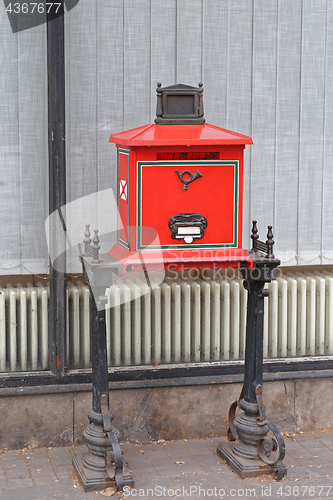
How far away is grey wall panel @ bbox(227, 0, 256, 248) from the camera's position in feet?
16.6

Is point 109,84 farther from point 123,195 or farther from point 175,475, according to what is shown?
point 175,475

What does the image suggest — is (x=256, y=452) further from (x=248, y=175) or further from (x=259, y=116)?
(x=259, y=116)

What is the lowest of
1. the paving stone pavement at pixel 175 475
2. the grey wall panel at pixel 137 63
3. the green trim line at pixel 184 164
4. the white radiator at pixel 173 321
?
the paving stone pavement at pixel 175 475

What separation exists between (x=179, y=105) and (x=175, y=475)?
240cm

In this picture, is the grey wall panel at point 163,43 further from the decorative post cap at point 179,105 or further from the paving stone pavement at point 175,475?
the paving stone pavement at point 175,475

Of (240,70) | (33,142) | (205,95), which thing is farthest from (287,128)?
(33,142)

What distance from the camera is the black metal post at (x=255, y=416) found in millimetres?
4539

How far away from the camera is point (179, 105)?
4215mm

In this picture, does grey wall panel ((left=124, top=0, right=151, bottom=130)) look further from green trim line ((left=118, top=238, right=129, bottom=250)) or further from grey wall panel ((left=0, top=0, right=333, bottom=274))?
green trim line ((left=118, top=238, right=129, bottom=250))

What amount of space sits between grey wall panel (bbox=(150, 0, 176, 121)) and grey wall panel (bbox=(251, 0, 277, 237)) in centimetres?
61

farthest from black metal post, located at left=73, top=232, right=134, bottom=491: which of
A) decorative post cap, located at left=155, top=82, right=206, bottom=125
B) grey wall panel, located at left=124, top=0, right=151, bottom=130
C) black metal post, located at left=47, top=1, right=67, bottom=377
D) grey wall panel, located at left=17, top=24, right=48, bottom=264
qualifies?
grey wall panel, located at left=124, top=0, right=151, bottom=130

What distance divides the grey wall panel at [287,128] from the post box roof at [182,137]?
45.3 inches

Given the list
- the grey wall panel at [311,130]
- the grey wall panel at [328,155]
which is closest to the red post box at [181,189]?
the grey wall panel at [311,130]

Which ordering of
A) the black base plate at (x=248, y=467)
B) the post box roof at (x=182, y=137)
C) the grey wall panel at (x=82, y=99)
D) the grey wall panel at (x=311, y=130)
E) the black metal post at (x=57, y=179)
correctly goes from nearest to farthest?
the post box roof at (x=182, y=137), the black base plate at (x=248, y=467), the black metal post at (x=57, y=179), the grey wall panel at (x=82, y=99), the grey wall panel at (x=311, y=130)
